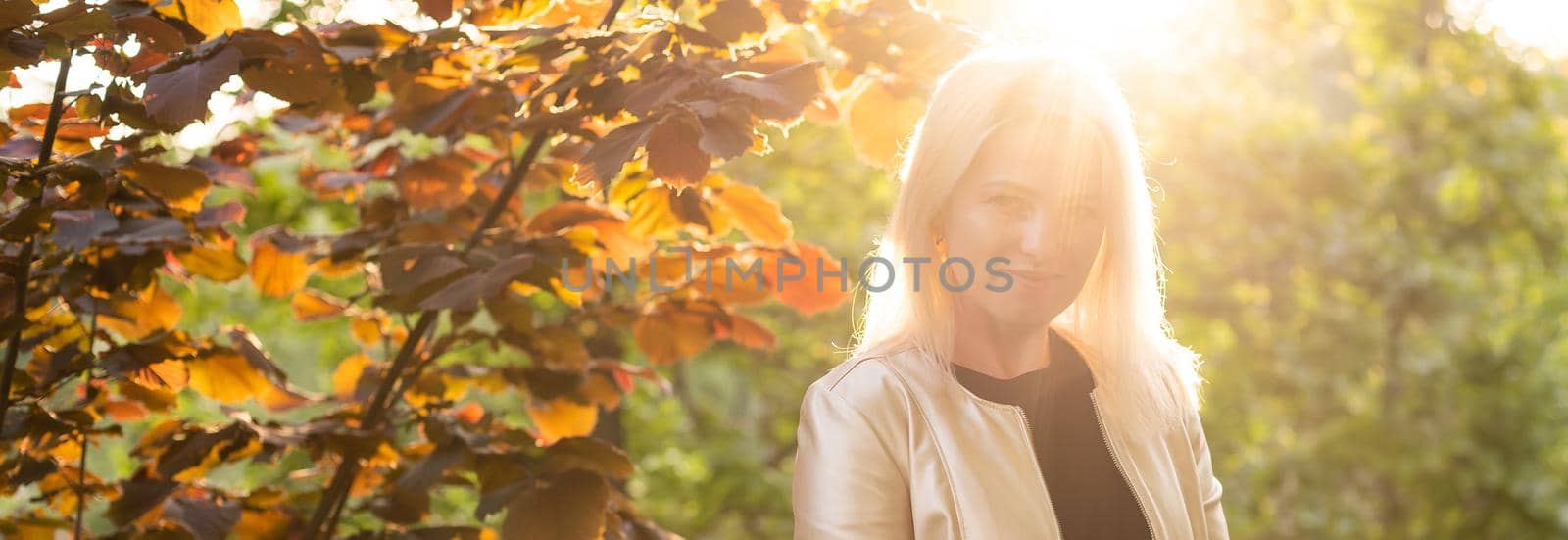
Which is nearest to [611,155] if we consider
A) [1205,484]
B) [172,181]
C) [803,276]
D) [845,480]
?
[845,480]

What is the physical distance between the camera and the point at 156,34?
161cm

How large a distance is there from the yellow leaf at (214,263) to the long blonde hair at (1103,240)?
1008 mm

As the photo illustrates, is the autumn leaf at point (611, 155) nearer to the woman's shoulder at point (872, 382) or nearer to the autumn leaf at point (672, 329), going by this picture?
the woman's shoulder at point (872, 382)

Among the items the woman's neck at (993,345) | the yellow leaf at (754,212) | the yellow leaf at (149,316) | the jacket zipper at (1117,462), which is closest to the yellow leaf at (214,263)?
the yellow leaf at (149,316)

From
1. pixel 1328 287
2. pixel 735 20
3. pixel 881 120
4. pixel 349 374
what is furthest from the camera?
pixel 1328 287

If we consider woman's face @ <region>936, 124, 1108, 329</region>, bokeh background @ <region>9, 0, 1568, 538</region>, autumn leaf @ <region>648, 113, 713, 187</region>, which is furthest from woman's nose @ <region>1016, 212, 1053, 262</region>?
bokeh background @ <region>9, 0, 1568, 538</region>

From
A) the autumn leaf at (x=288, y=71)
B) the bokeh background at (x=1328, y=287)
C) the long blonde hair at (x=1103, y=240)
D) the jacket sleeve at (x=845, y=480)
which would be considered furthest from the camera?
the bokeh background at (x=1328, y=287)

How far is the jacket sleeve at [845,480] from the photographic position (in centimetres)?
138

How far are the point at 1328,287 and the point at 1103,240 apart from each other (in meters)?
6.09

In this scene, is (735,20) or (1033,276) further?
(735,20)

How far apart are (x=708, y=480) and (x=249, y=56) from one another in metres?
5.32

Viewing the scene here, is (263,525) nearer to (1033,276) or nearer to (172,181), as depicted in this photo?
(172,181)

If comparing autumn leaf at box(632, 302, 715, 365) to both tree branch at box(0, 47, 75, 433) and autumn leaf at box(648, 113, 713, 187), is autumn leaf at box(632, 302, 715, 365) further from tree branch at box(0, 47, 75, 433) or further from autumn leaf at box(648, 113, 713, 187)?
tree branch at box(0, 47, 75, 433)

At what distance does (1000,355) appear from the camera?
5.24 feet
